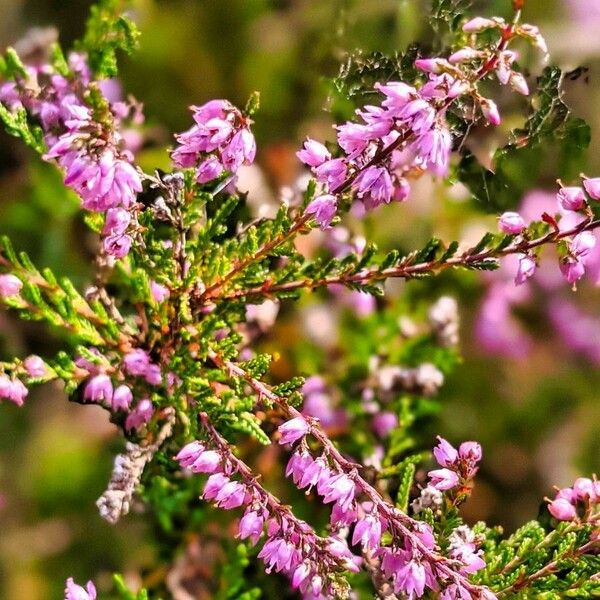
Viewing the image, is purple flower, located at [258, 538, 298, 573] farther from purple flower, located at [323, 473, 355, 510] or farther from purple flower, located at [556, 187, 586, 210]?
purple flower, located at [556, 187, 586, 210]

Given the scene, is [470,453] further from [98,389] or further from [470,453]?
[98,389]

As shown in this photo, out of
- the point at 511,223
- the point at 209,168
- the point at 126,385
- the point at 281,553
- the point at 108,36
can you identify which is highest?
the point at 108,36

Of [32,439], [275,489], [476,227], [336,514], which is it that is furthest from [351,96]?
[32,439]

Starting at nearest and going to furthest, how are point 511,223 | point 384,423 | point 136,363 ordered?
point 511,223 → point 136,363 → point 384,423

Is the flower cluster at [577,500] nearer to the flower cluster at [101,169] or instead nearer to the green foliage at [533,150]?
the green foliage at [533,150]

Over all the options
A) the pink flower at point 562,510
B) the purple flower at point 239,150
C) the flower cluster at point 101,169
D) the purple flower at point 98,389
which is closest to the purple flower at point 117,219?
the flower cluster at point 101,169

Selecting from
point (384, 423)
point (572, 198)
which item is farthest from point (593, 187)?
point (384, 423)
